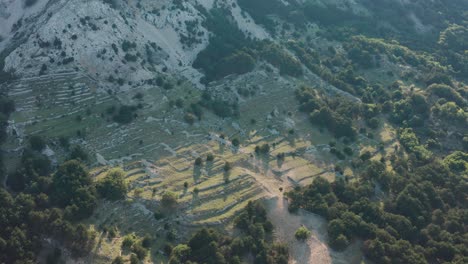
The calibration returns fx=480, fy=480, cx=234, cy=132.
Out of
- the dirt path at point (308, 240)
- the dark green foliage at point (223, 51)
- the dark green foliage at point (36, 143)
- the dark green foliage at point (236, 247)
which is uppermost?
the dark green foliage at point (223, 51)

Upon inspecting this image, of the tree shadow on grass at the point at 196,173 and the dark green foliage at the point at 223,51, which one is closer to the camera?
the tree shadow on grass at the point at 196,173

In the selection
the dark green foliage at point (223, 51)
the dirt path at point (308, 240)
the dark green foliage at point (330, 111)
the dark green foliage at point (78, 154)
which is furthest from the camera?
the dark green foliage at point (223, 51)

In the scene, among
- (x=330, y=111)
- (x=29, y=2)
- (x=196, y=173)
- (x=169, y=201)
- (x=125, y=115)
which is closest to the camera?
(x=169, y=201)

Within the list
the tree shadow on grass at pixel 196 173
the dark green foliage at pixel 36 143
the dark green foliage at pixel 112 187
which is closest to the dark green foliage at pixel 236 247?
the tree shadow on grass at pixel 196 173

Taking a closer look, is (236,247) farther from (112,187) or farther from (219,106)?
(219,106)

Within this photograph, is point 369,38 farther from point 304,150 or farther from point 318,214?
point 318,214

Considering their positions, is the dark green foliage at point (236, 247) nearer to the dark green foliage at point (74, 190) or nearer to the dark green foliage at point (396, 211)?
the dark green foliage at point (396, 211)

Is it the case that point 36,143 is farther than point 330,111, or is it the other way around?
point 330,111

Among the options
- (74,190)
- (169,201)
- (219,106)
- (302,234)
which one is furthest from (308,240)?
(74,190)
